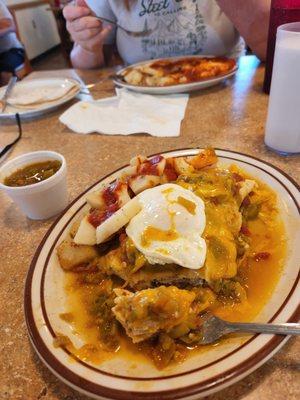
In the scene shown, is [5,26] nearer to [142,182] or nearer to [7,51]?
[7,51]

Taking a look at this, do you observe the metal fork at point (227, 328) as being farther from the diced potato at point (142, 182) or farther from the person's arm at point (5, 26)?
the person's arm at point (5, 26)

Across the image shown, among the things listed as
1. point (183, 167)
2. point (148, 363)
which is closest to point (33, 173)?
point (183, 167)

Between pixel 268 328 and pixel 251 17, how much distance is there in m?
1.98

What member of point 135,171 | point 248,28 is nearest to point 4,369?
point 135,171

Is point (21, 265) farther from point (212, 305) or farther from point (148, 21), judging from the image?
point (148, 21)

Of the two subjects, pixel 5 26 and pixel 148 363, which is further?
pixel 5 26

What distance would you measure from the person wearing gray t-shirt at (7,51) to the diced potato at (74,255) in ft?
13.4

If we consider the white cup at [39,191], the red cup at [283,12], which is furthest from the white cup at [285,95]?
the white cup at [39,191]

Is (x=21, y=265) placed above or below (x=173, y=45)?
below

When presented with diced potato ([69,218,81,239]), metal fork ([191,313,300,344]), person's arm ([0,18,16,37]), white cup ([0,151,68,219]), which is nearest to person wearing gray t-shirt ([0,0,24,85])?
person's arm ([0,18,16,37])

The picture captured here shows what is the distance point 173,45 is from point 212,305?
7.02 feet

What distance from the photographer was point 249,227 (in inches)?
42.0

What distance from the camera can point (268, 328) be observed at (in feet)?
2.24

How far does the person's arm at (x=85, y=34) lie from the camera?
95.9 inches
